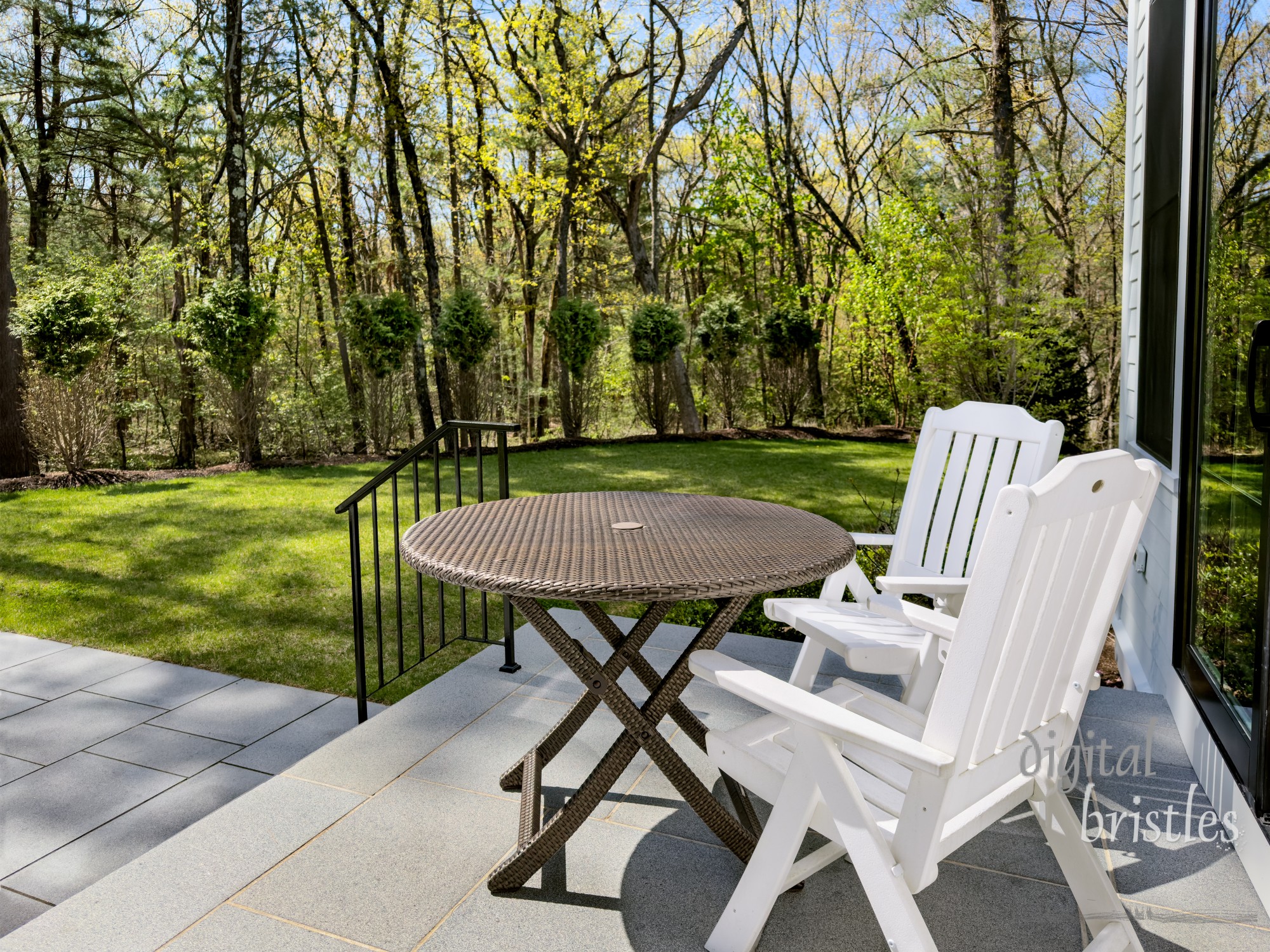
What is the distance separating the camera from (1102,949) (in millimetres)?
1427

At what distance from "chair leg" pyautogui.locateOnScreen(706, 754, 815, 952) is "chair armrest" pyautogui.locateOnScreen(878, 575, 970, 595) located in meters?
0.74

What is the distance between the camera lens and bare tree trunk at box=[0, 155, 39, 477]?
26.5ft

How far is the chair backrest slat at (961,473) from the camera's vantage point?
7.41 ft

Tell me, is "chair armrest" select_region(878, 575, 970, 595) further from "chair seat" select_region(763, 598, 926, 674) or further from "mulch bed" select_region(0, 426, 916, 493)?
"mulch bed" select_region(0, 426, 916, 493)

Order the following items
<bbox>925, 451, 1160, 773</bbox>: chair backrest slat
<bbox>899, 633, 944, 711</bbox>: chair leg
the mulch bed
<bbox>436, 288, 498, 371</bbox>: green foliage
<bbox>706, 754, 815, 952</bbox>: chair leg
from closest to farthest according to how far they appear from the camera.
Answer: <bbox>925, 451, 1160, 773</bbox>: chair backrest slat < <bbox>706, 754, 815, 952</bbox>: chair leg < <bbox>899, 633, 944, 711</bbox>: chair leg < the mulch bed < <bbox>436, 288, 498, 371</bbox>: green foliage

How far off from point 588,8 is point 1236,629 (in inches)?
454

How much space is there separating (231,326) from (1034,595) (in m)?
8.44

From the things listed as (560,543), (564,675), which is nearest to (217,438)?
(564,675)

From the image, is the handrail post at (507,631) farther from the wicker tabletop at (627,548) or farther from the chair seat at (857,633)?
the chair seat at (857,633)

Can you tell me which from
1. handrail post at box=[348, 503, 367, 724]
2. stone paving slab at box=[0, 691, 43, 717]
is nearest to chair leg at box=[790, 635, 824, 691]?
handrail post at box=[348, 503, 367, 724]

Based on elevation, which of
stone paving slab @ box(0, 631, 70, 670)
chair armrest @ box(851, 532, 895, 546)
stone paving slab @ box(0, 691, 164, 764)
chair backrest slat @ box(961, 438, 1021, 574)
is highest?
chair backrest slat @ box(961, 438, 1021, 574)

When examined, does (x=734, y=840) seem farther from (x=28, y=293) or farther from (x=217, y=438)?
(x=217, y=438)

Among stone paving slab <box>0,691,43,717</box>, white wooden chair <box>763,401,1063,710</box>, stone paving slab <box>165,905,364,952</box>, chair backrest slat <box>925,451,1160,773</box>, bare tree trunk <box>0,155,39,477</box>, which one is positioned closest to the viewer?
chair backrest slat <box>925,451,1160,773</box>

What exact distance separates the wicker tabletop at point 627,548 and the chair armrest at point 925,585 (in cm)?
15
